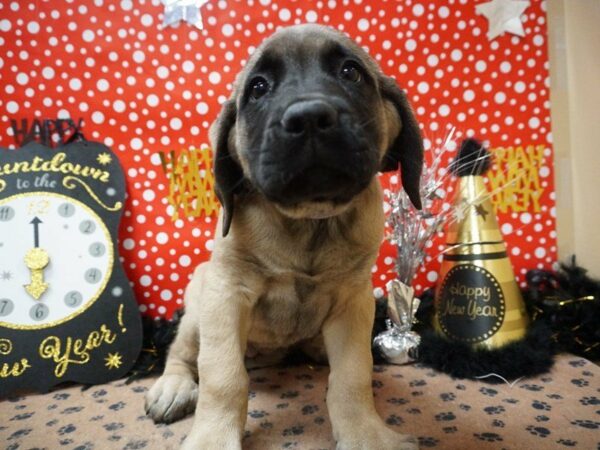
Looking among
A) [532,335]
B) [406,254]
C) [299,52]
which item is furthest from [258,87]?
[532,335]

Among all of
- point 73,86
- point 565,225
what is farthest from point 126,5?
point 565,225

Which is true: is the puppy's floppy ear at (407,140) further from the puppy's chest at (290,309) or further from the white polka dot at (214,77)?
the white polka dot at (214,77)

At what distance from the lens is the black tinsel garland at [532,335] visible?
171cm

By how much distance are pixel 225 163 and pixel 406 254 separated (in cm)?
109

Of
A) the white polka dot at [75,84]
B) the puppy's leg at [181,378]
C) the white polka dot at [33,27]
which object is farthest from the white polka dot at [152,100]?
the puppy's leg at [181,378]

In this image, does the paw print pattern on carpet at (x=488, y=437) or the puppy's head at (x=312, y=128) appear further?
the paw print pattern on carpet at (x=488, y=437)

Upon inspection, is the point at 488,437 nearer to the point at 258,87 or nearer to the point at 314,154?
the point at 314,154

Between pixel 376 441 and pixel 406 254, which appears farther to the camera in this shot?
pixel 406 254

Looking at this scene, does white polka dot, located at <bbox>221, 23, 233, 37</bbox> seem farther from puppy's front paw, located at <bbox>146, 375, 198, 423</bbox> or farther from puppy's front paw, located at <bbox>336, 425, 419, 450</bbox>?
puppy's front paw, located at <bbox>336, 425, 419, 450</bbox>

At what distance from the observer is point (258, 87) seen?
1.18 m

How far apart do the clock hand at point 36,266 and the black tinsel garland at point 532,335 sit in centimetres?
50

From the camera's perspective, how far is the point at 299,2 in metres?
2.21

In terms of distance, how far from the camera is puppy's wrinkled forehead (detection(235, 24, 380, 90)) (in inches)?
44.6

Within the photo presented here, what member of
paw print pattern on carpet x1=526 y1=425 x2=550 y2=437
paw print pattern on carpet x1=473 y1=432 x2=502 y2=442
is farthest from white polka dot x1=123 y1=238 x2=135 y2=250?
paw print pattern on carpet x1=526 y1=425 x2=550 y2=437
